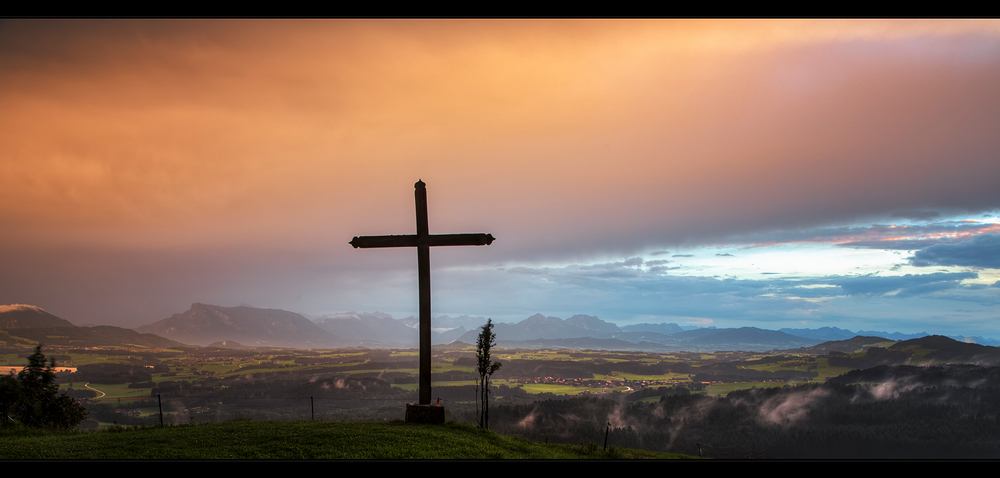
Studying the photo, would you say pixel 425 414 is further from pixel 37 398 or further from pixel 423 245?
pixel 37 398

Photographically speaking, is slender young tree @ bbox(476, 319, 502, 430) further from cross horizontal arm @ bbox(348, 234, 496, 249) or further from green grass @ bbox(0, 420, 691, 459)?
cross horizontal arm @ bbox(348, 234, 496, 249)

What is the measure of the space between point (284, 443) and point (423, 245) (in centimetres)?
570

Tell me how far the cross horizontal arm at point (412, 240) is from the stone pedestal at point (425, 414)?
4474mm

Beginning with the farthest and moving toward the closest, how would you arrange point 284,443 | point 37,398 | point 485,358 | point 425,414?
point 37,398 → point 485,358 → point 425,414 → point 284,443

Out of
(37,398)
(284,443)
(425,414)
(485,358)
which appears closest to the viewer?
(284,443)

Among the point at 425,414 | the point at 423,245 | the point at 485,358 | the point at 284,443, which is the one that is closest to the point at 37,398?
the point at 485,358

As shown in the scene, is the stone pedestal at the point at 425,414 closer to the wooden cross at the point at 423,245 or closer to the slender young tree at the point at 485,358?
the wooden cross at the point at 423,245

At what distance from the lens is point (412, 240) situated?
1353 cm

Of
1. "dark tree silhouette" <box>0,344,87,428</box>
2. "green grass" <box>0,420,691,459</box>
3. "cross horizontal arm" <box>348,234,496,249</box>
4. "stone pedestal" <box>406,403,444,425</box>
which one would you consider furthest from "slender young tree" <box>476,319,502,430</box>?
"dark tree silhouette" <box>0,344,87,428</box>

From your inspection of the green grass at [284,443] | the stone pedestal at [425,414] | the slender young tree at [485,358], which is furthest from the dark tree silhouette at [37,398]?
the stone pedestal at [425,414]
